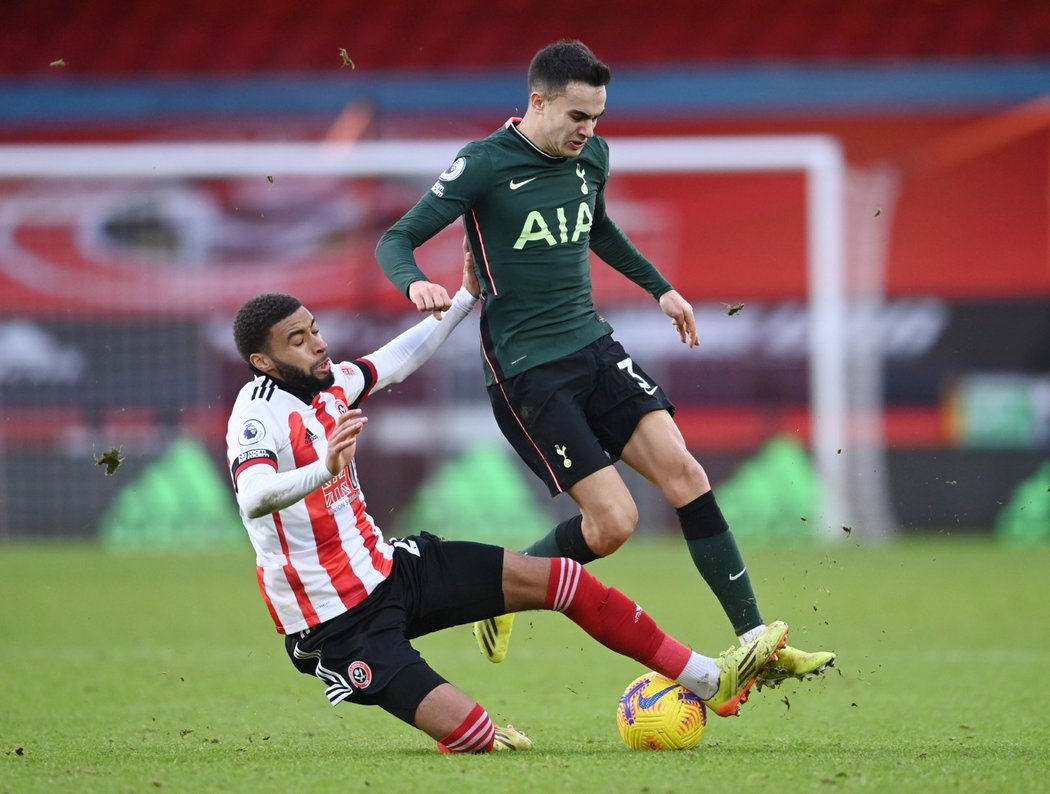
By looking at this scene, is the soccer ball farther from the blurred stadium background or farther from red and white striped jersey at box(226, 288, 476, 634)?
the blurred stadium background

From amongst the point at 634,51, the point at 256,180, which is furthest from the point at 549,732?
the point at 634,51

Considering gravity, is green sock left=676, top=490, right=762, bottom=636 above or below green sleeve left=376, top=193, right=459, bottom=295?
below

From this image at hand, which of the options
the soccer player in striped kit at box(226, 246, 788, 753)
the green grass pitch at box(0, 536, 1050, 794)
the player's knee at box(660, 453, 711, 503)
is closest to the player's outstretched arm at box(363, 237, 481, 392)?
the soccer player in striped kit at box(226, 246, 788, 753)

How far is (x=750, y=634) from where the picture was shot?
17.3 feet

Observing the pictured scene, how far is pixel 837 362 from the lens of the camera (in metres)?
12.5

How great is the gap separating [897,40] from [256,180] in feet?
25.5

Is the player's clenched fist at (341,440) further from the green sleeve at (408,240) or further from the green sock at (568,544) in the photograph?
the green sock at (568,544)

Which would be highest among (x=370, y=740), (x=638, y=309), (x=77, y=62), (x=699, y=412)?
(x=77, y=62)

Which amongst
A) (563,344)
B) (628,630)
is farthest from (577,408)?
(628,630)

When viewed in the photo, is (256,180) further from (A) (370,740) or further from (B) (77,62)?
(A) (370,740)

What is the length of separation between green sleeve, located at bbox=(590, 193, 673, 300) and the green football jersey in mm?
305

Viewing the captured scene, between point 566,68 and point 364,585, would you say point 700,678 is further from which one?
point 566,68

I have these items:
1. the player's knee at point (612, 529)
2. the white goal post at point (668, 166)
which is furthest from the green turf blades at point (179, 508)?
the player's knee at point (612, 529)

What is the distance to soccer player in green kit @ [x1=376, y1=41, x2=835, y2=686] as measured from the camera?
5.40 m
